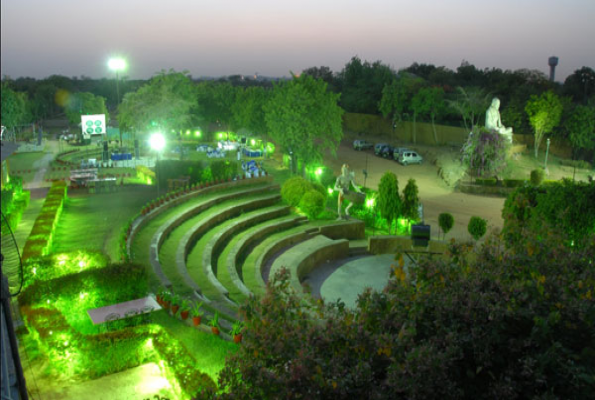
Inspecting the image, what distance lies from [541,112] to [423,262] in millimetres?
41471

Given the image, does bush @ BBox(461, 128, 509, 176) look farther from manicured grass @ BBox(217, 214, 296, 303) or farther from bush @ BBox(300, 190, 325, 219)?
manicured grass @ BBox(217, 214, 296, 303)

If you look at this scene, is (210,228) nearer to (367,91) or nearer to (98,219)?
(98,219)

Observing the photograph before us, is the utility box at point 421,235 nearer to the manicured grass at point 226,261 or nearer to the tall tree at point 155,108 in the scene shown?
the manicured grass at point 226,261

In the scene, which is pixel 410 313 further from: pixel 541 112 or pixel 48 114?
pixel 48 114

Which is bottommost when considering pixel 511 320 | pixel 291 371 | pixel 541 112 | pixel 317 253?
pixel 317 253

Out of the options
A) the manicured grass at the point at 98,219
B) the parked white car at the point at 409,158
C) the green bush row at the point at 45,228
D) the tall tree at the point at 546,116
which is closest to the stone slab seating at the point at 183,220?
the manicured grass at the point at 98,219

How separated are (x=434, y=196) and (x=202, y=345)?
79.5 ft

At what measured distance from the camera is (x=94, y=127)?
36.2 metres

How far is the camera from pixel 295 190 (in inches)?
958

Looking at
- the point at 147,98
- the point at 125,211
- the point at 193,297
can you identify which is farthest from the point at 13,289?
the point at 147,98

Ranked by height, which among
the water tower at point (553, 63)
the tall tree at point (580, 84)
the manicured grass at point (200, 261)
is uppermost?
the water tower at point (553, 63)

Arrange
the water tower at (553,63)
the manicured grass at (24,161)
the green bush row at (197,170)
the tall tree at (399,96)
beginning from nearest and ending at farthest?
the green bush row at (197,170), the manicured grass at (24,161), the tall tree at (399,96), the water tower at (553,63)

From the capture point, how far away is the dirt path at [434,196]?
25.5m

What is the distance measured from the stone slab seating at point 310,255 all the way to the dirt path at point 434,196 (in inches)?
185
